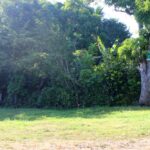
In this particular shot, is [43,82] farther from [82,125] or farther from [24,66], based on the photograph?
[82,125]

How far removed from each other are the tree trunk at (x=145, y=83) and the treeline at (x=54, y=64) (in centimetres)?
51

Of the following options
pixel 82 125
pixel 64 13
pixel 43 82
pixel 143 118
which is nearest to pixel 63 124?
pixel 82 125

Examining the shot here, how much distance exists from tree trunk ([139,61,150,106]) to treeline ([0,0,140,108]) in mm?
508

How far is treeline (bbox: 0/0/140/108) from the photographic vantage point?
18234 millimetres

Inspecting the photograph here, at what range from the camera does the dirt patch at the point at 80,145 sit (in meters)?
7.88

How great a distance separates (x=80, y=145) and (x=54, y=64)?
36.0ft

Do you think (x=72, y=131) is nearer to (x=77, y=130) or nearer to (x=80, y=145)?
(x=77, y=130)

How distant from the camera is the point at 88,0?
18859mm

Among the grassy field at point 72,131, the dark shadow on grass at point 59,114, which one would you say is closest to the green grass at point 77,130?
the grassy field at point 72,131

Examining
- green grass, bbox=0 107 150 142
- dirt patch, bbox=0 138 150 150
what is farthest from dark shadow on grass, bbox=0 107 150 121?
dirt patch, bbox=0 138 150 150

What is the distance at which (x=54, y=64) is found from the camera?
743 inches

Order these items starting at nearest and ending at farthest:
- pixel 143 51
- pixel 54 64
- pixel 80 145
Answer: pixel 80 145, pixel 143 51, pixel 54 64

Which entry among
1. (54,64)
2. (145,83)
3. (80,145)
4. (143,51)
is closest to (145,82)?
(145,83)

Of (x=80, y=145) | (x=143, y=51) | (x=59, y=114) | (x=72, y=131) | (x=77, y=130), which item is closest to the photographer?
(x=80, y=145)
